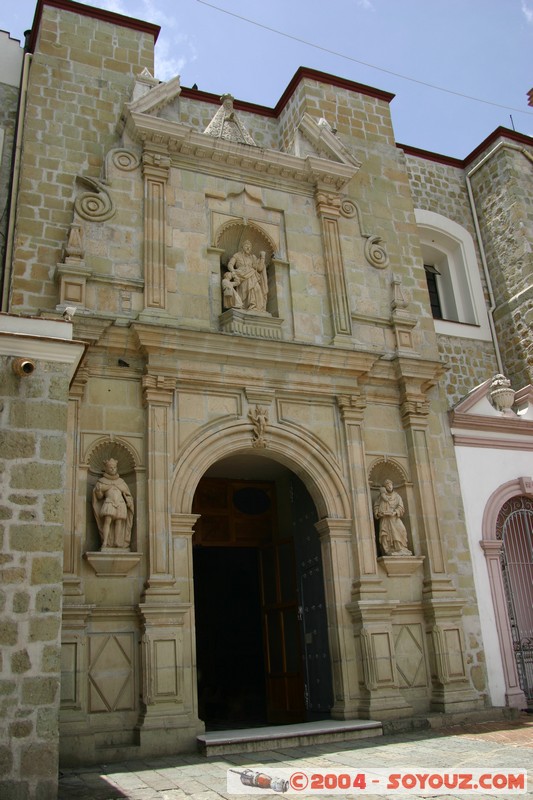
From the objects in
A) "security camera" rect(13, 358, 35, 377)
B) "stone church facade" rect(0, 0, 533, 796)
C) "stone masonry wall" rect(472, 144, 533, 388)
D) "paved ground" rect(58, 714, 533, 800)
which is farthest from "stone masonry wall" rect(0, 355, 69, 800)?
"stone masonry wall" rect(472, 144, 533, 388)

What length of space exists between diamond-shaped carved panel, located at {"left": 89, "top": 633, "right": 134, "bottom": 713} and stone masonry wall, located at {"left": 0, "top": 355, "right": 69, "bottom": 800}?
2.20m

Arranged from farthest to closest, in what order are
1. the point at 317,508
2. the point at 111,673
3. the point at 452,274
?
the point at 452,274 < the point at 317,508 < the point at 111,673

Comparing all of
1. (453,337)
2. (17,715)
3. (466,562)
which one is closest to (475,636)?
(466,562)

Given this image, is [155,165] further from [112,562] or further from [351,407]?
[112,562]

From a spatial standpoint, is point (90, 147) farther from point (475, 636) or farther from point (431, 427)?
point (475, 636)

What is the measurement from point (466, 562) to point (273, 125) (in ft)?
27.1

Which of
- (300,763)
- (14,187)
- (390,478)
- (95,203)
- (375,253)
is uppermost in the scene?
(14,187)

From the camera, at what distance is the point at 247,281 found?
10469mm

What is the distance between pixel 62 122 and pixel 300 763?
28.0 ft

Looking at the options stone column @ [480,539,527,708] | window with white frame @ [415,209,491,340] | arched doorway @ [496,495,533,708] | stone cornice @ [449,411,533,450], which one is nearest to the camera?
stone column @ [480,539,527,708]

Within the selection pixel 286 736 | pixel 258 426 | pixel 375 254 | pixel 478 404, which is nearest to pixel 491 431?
pixel 478 404

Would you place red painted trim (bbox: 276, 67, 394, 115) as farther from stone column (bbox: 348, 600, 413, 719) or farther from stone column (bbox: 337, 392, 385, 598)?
stone column (bbox: 348, 600, 413, 719)

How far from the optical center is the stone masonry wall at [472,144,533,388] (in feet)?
44.9

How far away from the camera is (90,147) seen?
10602mm
